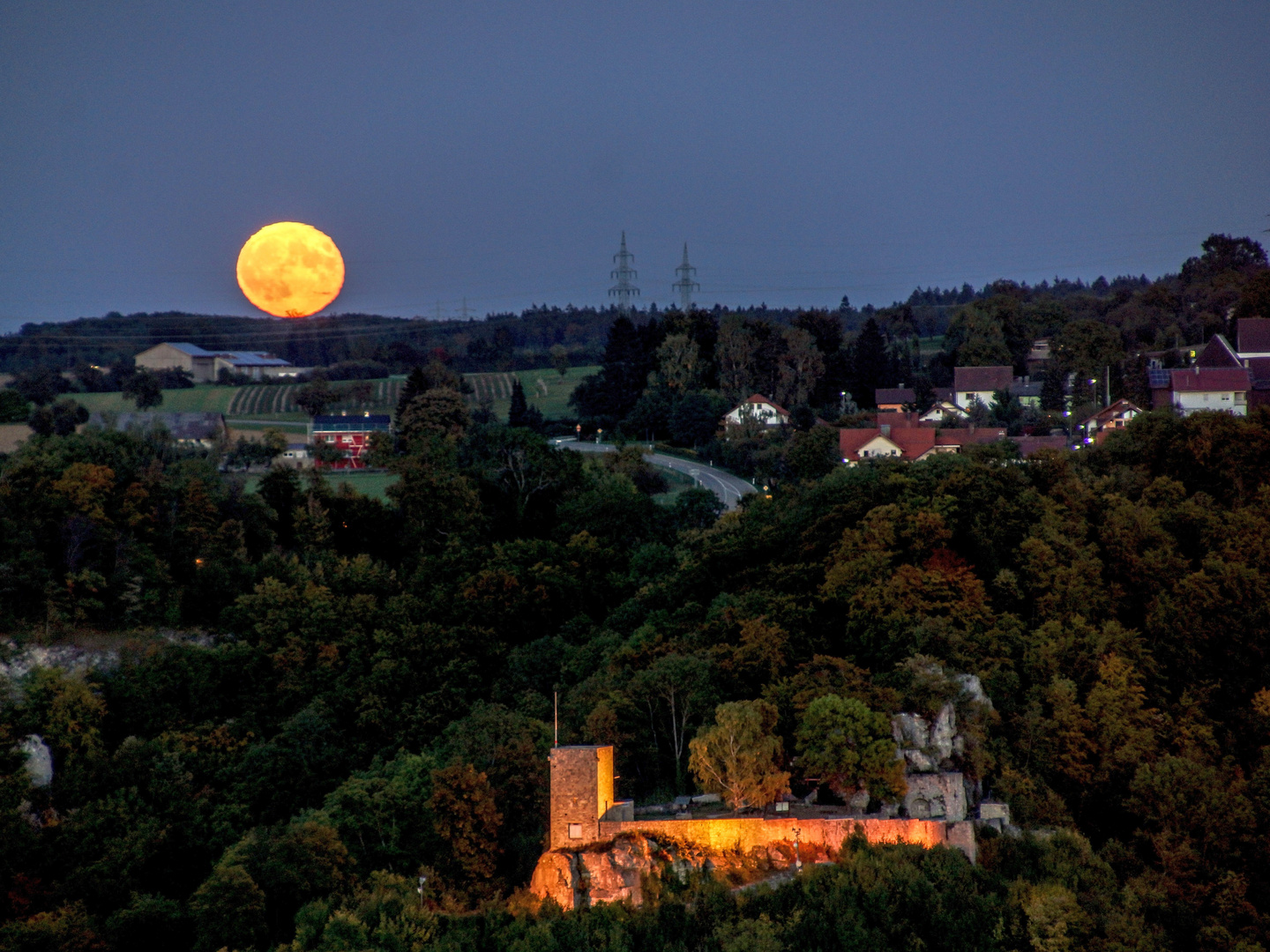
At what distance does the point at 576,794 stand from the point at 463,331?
4764 inches

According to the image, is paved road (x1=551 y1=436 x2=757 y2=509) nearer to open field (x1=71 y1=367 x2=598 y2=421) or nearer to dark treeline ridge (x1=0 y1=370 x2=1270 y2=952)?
dark treeline ridge (x1=0 y1=370 x2=1270 y2=952)

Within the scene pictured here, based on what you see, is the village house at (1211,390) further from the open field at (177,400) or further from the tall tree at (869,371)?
the open field at (177,400)

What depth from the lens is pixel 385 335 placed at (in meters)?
138

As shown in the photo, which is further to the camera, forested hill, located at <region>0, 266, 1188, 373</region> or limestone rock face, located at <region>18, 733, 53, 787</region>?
forested hill, located at <region>0, 266, 1188, 373</region>

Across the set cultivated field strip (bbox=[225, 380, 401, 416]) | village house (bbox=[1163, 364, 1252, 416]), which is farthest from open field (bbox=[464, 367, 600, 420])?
village house (bbox=[1163, 364, 1252, 416])

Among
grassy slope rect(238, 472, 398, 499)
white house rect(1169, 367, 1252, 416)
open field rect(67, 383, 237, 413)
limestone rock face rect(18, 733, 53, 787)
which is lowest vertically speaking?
limestone rock face rect(18, 733, 53, 787)

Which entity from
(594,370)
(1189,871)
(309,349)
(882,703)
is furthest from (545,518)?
(309,349)

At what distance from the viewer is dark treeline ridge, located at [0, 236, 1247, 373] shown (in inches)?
3595

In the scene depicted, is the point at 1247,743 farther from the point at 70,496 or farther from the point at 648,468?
the point at 70,496

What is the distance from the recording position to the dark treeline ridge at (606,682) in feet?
77.1

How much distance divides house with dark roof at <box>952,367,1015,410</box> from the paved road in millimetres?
15163

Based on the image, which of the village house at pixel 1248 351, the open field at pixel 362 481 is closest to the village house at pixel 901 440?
the village house at pixel 1248 351

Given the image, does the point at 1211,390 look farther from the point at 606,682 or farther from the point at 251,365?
the point at 251,365

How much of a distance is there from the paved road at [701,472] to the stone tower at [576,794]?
31737 millimetres
